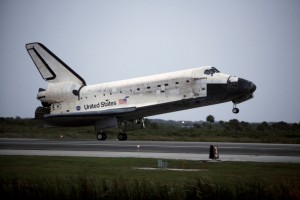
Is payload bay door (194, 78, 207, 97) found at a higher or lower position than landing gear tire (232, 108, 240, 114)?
higher

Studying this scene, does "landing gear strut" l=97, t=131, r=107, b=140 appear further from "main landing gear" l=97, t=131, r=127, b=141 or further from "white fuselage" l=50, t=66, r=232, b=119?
"white fuselage" l=50, t=66, r=232, b=119

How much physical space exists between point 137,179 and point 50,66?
1228 inches

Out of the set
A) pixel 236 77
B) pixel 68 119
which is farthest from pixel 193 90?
pixel 68 119

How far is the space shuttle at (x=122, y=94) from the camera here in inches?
1517

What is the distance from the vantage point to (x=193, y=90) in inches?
1523

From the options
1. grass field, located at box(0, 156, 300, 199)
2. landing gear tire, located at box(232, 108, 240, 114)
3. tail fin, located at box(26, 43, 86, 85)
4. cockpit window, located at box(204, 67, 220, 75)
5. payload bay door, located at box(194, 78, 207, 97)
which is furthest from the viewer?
Answer: tail fin, located at box(26, 43, 86, 85)

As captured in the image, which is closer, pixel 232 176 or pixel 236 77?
pixel 232 176

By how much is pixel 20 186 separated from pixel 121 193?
9.40ft

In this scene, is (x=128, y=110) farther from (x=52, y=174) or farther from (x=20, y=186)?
(x=20, y=186)

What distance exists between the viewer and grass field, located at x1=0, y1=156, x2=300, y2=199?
45.9 ft

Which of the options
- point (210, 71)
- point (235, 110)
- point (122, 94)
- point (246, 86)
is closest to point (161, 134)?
point (122, 94)

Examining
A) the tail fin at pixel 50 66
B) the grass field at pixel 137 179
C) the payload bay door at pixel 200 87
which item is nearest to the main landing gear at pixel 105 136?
the tail fin at pixel 50 66

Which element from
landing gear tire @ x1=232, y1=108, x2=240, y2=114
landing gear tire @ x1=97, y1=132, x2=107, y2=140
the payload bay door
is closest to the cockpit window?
the payload bay door

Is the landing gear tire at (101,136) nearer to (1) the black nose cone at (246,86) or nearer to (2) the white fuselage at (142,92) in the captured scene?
(2) the white fuselage at (142,92)
